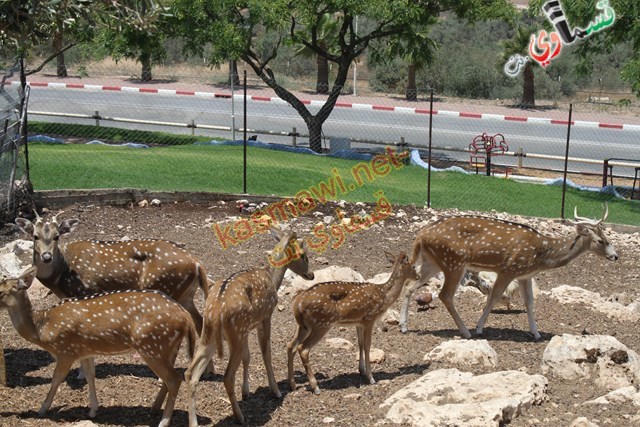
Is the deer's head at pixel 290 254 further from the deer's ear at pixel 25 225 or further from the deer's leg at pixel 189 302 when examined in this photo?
the deer's ear at pixel 25 225

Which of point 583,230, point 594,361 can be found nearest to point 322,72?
point 583,230

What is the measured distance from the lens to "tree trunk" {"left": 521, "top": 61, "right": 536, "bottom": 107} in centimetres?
3931

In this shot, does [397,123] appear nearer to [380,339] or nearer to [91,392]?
[380,339]

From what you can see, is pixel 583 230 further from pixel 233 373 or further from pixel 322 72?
pixel 322 72

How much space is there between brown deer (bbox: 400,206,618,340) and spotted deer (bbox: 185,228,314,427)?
260 cm

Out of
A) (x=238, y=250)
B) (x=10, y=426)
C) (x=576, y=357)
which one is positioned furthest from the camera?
(x=238, y=250)

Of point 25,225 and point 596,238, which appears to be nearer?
point 25,225

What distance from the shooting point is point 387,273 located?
42.8 ft

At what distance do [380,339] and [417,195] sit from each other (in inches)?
338

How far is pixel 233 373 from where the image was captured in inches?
336

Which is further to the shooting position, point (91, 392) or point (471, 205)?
point (471, 205)

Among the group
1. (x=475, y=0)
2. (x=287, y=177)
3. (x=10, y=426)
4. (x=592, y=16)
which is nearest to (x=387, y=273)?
(x=10, y=426)

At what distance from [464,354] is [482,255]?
5.99ft

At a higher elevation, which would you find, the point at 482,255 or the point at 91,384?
the point at 482,255
